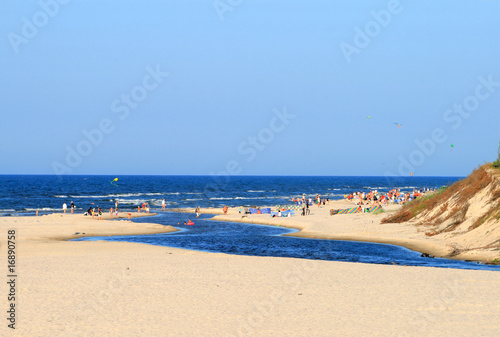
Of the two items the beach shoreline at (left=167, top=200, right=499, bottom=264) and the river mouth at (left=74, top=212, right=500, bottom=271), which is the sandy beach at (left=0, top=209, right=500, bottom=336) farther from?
the beach shoreline at (left=167, top=200, right=499, bottom=264)

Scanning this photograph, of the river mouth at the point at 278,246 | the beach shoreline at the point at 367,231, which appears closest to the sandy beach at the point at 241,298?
the river mouth at the point at 278,246

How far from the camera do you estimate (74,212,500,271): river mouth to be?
28375 mm

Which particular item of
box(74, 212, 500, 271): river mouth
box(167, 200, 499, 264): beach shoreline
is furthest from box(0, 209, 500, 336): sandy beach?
box(167, 200, 499, 264): beach shoreline

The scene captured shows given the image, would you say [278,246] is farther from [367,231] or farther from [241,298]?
[241,298]

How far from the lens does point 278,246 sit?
35.3m

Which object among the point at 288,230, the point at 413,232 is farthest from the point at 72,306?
the point at 288,230

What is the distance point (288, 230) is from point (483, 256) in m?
22.3

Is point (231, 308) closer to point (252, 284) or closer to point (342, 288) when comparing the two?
point (252, 284)

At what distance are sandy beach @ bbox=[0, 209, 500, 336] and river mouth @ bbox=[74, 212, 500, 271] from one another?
206 inches

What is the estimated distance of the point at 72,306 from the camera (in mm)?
14875

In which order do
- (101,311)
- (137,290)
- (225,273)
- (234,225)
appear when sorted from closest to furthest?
(101,311) → (137,290) → (225,273) → (234,225)

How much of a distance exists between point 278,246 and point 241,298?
751 inches

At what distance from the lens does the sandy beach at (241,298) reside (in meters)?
13.2

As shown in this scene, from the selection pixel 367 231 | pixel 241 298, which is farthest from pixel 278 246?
pixel 241 298
